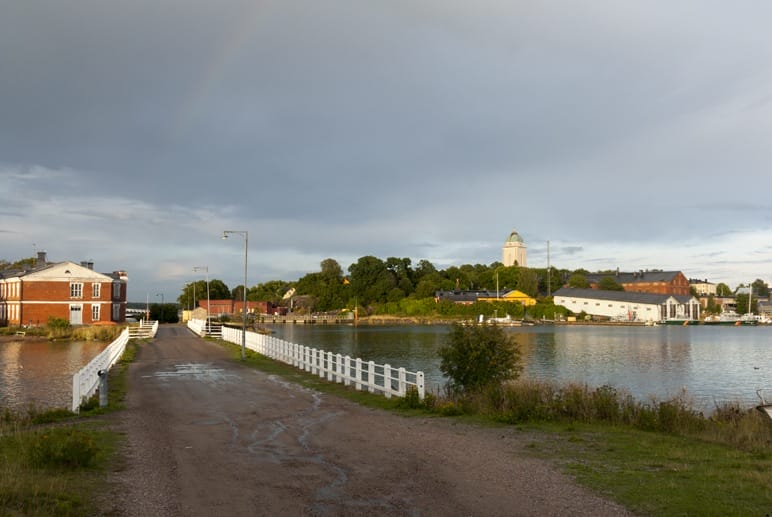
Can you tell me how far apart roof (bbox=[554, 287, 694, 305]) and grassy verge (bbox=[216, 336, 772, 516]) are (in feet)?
459

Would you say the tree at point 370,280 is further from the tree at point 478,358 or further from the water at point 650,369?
the tree at point 478,358

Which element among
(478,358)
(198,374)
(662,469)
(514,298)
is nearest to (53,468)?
(662,469)

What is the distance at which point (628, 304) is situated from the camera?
151875 mm

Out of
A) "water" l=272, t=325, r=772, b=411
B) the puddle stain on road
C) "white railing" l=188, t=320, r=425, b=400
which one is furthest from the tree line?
the puddle stain on road

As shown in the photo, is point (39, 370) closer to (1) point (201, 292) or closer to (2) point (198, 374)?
(2) point (198, 374)

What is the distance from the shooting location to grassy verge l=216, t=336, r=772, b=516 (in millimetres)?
9336

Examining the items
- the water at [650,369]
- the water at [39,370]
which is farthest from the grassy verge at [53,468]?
the water at [650,369]

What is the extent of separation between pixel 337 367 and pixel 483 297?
13698 cm

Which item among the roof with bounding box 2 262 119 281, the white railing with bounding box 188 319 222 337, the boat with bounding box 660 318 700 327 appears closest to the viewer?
the white railing with bounding box 188 319 222 337

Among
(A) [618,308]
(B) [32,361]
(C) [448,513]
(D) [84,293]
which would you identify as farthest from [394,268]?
(C) [448,513]

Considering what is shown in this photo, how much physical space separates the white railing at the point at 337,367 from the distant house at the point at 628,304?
118945mm

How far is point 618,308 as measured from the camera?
15300 centimetres

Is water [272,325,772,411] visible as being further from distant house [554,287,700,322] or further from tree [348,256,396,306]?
tree [348,256,396,306]

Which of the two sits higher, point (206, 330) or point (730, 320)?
point (206, 330)
